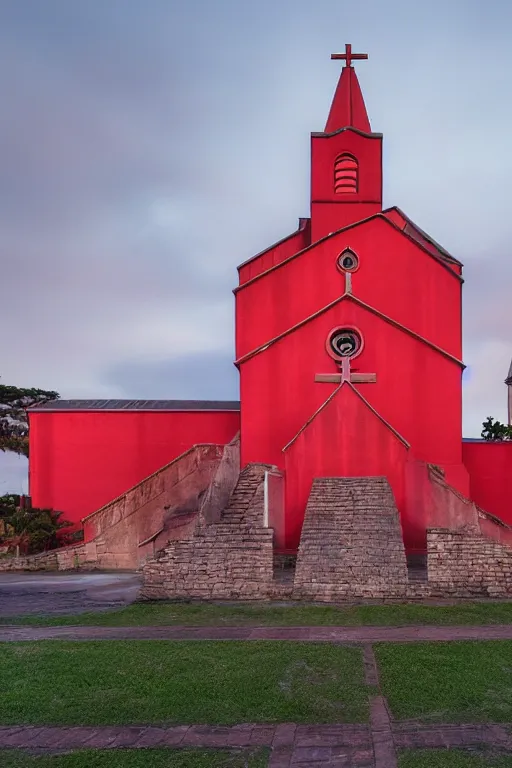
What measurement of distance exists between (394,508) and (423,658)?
4.71 meters

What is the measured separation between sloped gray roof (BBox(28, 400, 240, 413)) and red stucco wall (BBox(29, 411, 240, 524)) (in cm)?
22

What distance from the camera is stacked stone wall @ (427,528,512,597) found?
10.3 metres

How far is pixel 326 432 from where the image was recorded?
Result: 1351 cm

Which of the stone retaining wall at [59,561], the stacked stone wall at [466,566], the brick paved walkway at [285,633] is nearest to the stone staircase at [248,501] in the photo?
the brick paved walkway at [285,633]

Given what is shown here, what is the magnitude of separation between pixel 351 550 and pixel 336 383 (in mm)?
6047

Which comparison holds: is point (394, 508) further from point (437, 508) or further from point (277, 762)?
point (277, 762)

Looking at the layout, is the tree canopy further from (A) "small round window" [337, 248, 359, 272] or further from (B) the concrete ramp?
(B) the concrete ramp

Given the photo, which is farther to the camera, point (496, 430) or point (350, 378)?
point (496, 430)

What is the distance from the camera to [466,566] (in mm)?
10422

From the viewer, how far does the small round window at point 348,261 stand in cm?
1739

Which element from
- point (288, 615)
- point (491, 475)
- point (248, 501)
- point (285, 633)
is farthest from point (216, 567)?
point (491, 475)

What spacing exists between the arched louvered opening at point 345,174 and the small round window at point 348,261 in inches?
114

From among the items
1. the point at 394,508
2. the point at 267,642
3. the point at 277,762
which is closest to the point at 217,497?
the point at 394,508

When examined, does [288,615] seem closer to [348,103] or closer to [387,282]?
[387,282]
